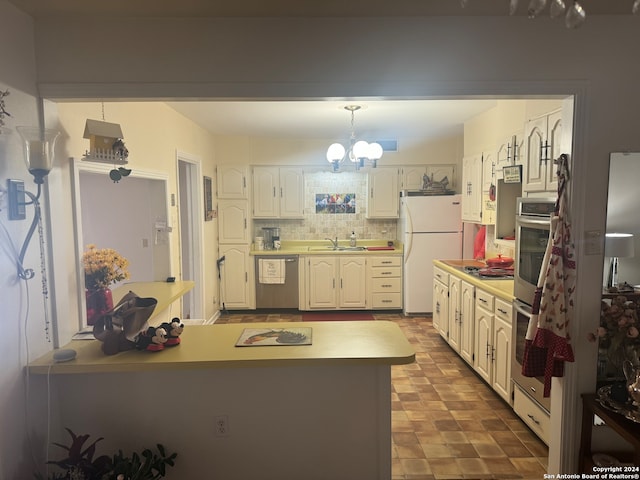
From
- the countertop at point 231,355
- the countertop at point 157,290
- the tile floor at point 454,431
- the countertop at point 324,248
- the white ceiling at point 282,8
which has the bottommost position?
the tile floor at point 454,431

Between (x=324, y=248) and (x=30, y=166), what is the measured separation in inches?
172

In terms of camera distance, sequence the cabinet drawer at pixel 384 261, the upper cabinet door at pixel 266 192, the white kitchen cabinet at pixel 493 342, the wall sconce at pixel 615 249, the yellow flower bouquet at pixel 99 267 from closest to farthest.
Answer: the wall sconce at pixel 615 249
the yellow flower bouquet at pixel 99 267
the white kitchen cabinet at pixel 493 342
the cabinet drawer at pixel 384 261
the upper cabinet door at pixel 266 192

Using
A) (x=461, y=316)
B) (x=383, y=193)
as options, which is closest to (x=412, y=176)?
(x=383, y=193)

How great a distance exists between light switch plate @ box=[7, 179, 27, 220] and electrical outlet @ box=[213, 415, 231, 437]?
1.29m

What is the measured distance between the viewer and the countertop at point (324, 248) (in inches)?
216

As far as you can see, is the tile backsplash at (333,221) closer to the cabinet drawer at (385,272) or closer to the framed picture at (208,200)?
the cabinet drawer at (385,272)

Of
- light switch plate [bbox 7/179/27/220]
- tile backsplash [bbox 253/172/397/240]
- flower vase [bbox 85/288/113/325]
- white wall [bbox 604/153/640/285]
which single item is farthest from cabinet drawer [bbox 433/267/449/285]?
light switch plate [bbox 7/179/27/220]

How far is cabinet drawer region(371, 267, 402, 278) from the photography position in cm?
549

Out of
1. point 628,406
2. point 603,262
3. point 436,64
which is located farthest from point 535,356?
point 436,64

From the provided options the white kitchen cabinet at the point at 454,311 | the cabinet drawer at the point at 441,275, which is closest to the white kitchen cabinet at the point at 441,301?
the cabinet drawer at the point at 441,275

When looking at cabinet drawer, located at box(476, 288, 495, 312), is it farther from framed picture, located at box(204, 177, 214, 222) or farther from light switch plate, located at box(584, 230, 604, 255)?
framed picture, located at box(204, 177, 214, 222)

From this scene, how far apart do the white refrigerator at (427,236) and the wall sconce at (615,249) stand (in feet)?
10.5

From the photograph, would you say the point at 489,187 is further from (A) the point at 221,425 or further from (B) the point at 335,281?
(A) the point at 221,425

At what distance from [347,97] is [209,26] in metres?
0.71
